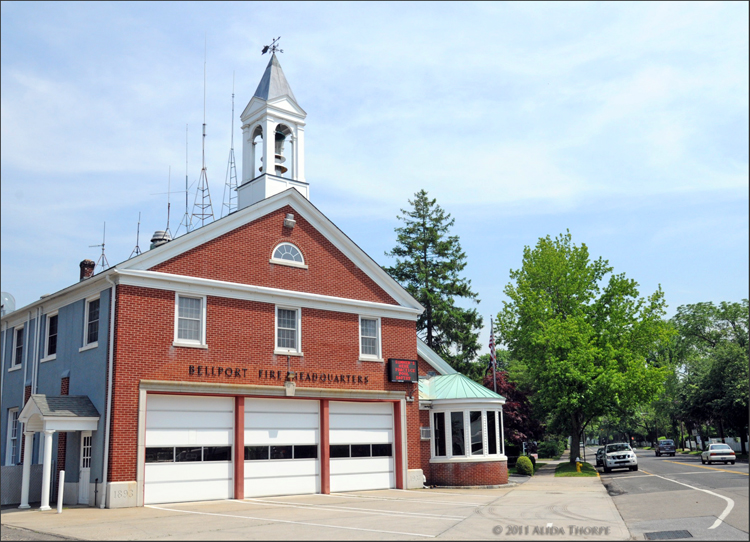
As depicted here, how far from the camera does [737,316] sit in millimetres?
74250

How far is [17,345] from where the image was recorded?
27.4 metres

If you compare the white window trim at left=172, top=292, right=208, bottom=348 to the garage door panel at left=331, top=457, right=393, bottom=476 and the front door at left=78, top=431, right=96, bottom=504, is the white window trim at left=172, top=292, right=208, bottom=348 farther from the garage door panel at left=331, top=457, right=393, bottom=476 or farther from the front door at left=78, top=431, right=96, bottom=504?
the garage door panel at left=331, top=457, right=393, bottom=476

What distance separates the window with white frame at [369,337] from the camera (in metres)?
26.8

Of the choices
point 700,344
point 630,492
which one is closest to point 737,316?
point 700,344

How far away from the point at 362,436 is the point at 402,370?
9.77 ft

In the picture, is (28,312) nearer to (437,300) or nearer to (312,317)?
(312,317)

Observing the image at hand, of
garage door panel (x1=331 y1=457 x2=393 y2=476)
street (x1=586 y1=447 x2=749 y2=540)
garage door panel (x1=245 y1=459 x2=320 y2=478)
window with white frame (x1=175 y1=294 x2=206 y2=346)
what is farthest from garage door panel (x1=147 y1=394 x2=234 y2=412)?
street (x1=586 y1=447 x2=749 y2=540)

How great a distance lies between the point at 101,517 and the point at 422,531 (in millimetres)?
8125

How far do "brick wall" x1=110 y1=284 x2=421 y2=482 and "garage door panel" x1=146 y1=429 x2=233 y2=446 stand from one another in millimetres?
754

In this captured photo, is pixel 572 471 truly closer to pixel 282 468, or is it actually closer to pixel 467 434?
pixel 467 434

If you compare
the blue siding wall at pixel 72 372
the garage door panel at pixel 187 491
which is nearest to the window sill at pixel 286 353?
the garage door panel at pixel 187 491

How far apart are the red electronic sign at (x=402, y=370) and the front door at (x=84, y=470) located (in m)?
11.1

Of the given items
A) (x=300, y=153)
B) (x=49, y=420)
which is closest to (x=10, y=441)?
(x=49, y=420)

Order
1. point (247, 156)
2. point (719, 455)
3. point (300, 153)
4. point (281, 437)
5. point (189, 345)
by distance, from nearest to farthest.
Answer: point (189, 345)
point (281, 437)
point (300, 153)
point (247, 156)
point (719, 455)
